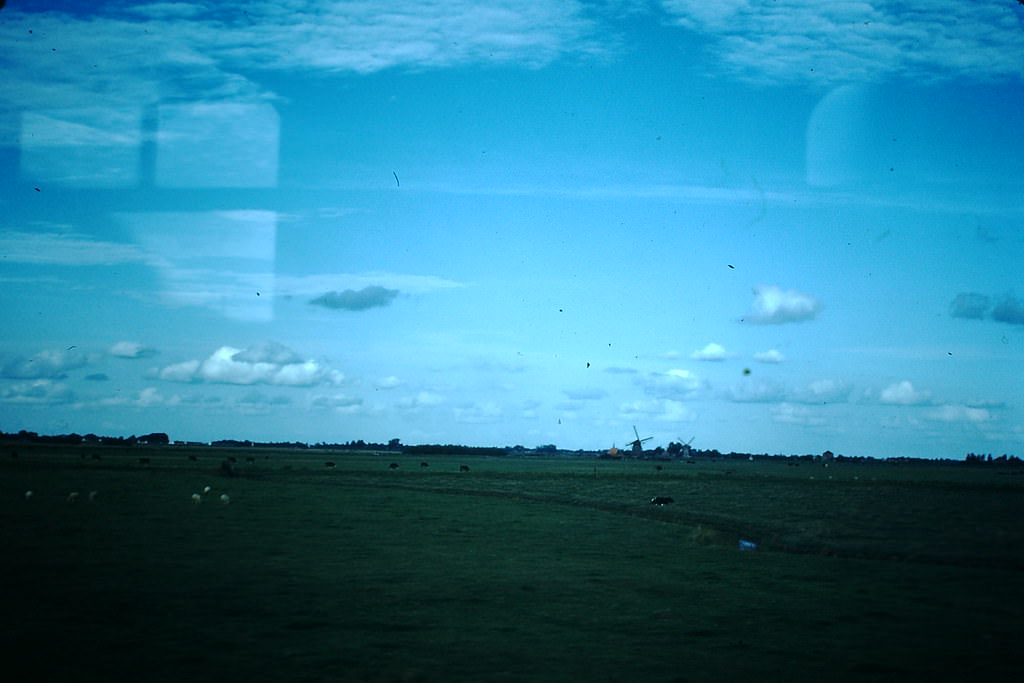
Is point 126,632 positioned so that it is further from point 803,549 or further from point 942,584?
point 803,549

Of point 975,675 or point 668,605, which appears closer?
point 975,675

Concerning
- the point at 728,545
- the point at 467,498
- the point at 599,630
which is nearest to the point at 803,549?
the point at 728,545

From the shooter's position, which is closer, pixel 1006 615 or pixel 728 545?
pixel 1006 615

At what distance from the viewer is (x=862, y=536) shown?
4553 cm

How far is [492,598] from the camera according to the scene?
2623cm

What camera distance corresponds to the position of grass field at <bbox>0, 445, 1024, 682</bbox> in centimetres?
1886

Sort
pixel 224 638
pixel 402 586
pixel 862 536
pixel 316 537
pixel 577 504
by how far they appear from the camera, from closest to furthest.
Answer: pixel 224 638
pixel 402 586
pixel 316 537
pixel 862 536
pixel 577 504

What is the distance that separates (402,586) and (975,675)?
53.8 ft

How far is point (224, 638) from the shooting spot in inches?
807

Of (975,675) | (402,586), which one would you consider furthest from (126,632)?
(975,675)

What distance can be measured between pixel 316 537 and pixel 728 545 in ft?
64.0

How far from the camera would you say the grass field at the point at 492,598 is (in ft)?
61.9

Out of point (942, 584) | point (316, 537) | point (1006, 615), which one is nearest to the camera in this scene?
point (1006, 615)

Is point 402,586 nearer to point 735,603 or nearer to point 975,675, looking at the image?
point 735,603
